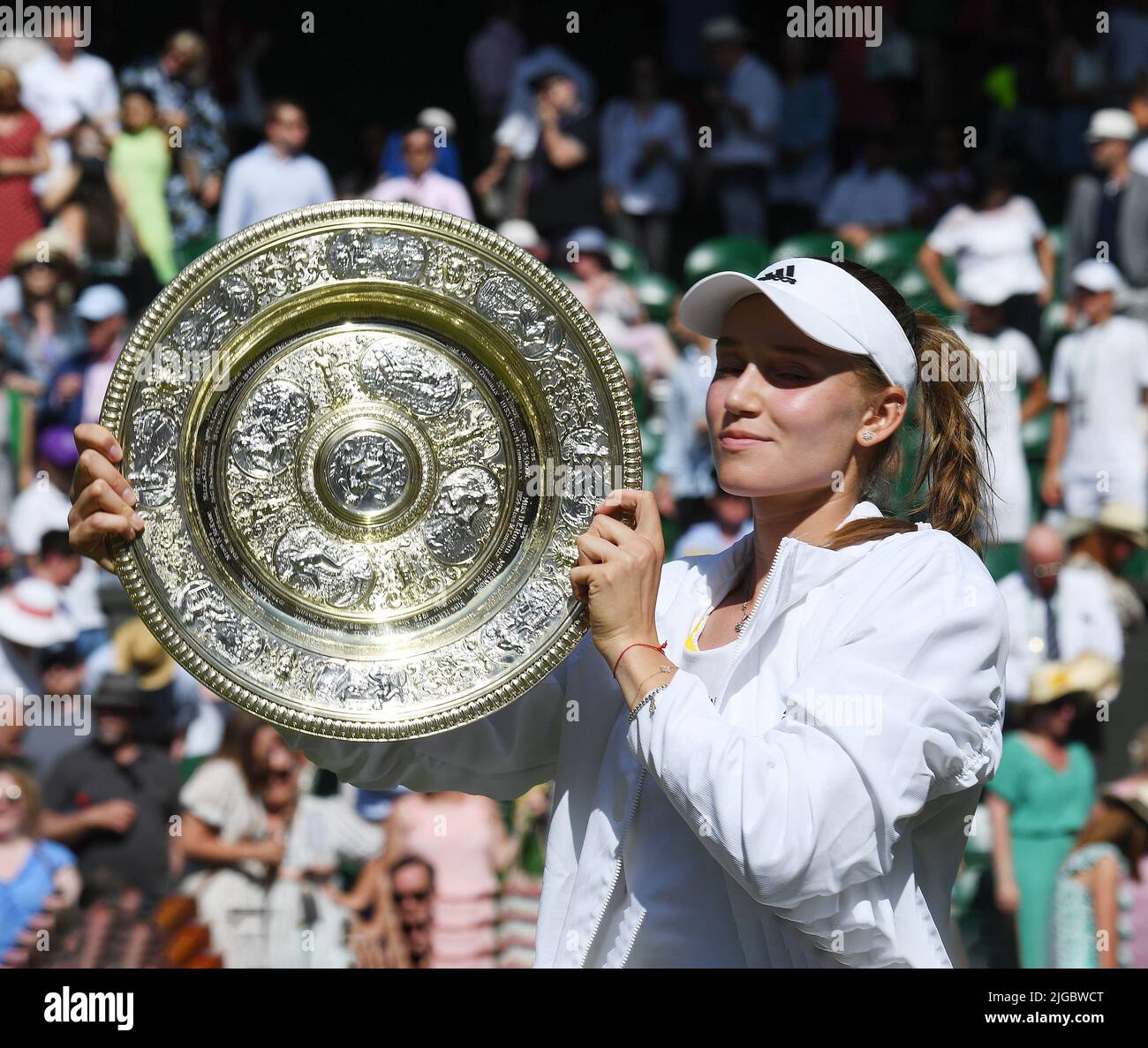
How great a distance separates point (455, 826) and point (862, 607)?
3853 millimetres

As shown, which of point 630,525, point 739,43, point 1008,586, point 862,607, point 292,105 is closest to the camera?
point 862,607

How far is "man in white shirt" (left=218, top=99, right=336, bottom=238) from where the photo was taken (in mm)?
7629

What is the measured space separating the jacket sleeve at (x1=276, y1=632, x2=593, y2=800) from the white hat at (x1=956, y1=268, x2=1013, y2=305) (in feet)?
16.9

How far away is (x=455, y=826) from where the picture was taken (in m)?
6.05

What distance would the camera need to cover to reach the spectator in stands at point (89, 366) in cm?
723

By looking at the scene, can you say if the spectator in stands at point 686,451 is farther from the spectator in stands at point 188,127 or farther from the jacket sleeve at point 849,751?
the jacket sleeve at point 849,751

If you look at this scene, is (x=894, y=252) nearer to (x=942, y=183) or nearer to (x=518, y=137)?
(x=942, y=183)

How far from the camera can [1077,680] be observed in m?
6.49

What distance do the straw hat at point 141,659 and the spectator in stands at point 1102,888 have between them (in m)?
3.78

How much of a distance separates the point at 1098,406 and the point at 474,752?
5218 mm

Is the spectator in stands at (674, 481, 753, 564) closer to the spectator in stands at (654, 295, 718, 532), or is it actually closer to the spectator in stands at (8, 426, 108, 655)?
the spectator in stands at (654, 295, 718, 532)

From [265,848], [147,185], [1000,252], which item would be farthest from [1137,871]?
[147,185]

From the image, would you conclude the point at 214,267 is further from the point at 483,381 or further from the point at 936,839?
the point at 936,839
